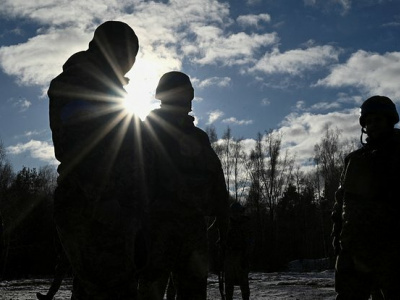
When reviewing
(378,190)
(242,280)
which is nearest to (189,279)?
(378,190)

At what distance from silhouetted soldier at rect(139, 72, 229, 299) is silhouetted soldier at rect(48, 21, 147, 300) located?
1.27 metres

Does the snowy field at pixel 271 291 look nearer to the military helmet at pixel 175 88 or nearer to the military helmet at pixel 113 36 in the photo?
the military helmet at pixel 175 88

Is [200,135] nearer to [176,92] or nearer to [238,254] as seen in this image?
[176,92]

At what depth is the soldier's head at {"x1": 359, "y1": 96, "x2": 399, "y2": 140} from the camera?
4410 millimetres

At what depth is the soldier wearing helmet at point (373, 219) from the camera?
412cm

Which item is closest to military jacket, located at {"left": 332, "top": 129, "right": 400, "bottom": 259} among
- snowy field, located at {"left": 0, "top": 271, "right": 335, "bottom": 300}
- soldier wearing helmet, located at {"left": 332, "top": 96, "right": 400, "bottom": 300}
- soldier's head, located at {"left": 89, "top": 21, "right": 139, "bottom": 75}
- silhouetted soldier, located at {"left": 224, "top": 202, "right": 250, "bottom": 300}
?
soldier wearing helmet, located at {"left": 332, "top": 96, "right": 400, "bottom": 300}

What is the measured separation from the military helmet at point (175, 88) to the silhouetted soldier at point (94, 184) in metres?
Result: 1.78

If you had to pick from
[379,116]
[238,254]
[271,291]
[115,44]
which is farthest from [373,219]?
[271,291]

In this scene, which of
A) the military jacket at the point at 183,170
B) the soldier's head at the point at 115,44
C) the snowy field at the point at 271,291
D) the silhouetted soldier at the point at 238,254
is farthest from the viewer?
the snowy field at the point at 271,291

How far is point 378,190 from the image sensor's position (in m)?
4.20

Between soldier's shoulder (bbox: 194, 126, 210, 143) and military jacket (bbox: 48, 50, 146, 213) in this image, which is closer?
military jacket (bbox: 48, 50, 146, 213)

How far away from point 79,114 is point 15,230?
37919mm

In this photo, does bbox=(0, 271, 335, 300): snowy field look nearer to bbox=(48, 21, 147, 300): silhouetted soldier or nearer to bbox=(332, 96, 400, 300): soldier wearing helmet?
bbox=(332, 96, 400, 300): soldier wearing helmet

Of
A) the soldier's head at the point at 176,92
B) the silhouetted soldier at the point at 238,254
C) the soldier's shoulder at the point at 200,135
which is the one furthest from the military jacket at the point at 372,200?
the silhouetted soldier at the point at 238,254
